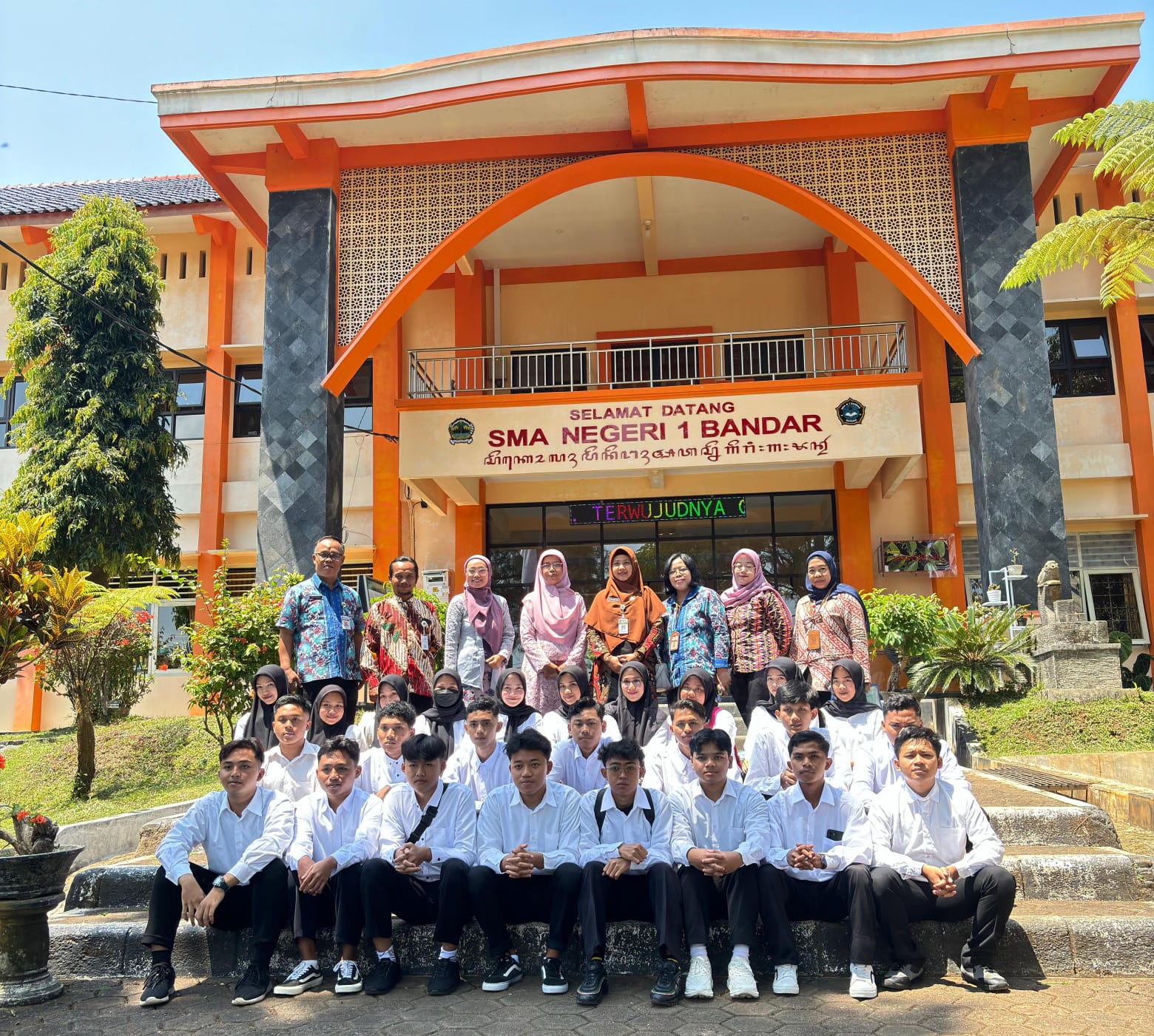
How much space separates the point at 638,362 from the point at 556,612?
849 centimetres

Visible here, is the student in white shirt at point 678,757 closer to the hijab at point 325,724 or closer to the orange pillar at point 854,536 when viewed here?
the hijab at point 325,724

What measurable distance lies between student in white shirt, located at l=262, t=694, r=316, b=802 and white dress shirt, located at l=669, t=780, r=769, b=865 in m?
1.76

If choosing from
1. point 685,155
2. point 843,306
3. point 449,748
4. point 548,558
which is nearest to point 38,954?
point 449,748

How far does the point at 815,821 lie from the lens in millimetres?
4430

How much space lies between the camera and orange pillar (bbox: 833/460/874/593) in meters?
12.9

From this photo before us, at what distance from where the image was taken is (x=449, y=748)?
18.1 ft

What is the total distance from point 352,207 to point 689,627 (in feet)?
22.2

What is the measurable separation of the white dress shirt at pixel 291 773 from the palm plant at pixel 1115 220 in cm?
613

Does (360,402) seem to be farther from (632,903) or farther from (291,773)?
(632,903)

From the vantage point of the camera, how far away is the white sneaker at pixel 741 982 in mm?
3822

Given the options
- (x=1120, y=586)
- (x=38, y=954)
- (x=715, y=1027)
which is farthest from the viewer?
(x=1120, y=586)

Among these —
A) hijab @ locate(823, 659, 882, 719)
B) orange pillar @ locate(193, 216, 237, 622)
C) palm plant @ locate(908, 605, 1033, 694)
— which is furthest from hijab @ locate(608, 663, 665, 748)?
orange pillar @ locate(193, 216, 237, 622)

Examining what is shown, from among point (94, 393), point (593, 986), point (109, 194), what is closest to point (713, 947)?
point (593, 986)

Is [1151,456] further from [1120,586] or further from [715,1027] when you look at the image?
[715,1027]
